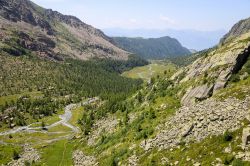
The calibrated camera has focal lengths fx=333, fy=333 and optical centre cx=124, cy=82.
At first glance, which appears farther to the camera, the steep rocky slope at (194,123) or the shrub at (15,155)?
the shrub at (15,155)

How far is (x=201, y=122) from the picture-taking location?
239 feet

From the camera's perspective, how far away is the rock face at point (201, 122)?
67188mm

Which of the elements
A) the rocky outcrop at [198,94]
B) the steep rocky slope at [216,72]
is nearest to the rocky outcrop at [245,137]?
the steep rocky slope at [216,72]

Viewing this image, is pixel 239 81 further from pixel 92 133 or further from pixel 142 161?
pixel 92 133

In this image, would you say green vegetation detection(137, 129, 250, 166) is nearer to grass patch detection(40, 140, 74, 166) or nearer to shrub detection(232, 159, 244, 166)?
shrub detection(232, 159, 244, 166)

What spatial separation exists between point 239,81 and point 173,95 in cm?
Result: 2590

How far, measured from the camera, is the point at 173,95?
10456cm

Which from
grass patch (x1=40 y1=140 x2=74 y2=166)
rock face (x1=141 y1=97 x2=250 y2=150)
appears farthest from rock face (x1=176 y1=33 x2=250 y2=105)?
grass patch (x1=40 y1=140 x2=74 y2=166)

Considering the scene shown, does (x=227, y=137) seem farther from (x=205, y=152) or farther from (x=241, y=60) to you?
(x=241, y=60)

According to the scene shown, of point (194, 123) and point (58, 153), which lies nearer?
point (194, 123)

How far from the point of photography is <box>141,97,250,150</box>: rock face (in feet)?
220

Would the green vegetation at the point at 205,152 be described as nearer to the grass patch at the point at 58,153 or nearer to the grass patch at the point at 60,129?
the grass patch at the point at 58,153

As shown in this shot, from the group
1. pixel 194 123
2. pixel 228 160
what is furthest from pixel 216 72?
pixel 228 160

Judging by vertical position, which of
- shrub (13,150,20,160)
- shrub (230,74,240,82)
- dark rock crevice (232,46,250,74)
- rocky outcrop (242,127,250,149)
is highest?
dark rock crevice (232,46,250,74)
